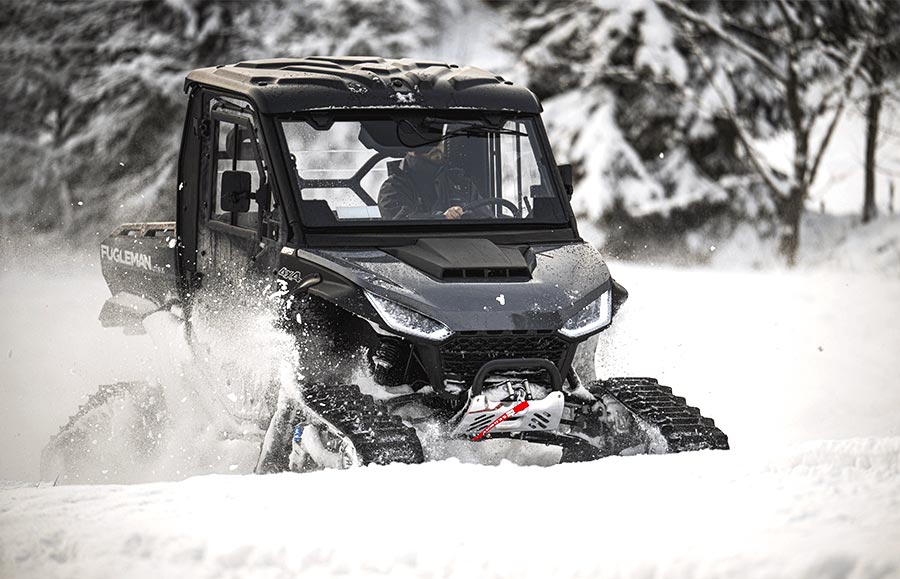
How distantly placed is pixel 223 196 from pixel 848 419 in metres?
5.53

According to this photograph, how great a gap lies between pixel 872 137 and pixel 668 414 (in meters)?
16.7

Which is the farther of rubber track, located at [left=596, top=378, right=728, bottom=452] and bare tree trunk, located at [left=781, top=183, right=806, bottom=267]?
bare tree trunk, located at [left=781, top=183, right=806, bottom=267]

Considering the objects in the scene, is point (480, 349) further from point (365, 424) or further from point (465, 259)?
point (365, 424)

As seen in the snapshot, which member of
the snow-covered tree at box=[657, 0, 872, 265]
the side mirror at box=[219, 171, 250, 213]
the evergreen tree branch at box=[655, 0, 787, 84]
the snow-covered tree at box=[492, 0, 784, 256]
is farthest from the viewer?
the snow-covered tree at box=[492, 0, 784, 256]

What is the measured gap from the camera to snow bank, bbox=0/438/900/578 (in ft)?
15.3

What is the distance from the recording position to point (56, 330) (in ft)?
38.5

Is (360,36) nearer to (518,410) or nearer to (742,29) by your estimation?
(742,29)

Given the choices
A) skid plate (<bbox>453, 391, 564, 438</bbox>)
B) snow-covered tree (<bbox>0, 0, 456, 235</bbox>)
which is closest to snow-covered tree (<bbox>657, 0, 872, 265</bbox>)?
snow-covered tree (<bbox>0, 0, 456, 235</bbox>)

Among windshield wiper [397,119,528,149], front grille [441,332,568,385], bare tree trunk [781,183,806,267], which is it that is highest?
windshield wiper [397,119,528,149]

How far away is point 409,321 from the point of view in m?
6.61

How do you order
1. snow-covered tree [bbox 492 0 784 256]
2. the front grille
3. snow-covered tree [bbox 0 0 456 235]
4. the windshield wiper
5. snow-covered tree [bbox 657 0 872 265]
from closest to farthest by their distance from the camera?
1. the front grille
2. the windshield wiper
3. snow-covered tree [bbox 657 0 872 265]
4. snow-covered tree [bbox 492 0 784 256]
5. snow-covered tree [bbox 0 0 456 235]

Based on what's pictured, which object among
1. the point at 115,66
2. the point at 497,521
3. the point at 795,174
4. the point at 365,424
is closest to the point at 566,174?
the point at 365,424

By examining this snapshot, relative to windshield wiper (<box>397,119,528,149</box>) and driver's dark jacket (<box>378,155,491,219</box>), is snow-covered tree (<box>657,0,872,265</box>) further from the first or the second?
driver's dark jacket (<box>378,155,491,219</box>)

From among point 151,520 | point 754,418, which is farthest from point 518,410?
point 754,418
